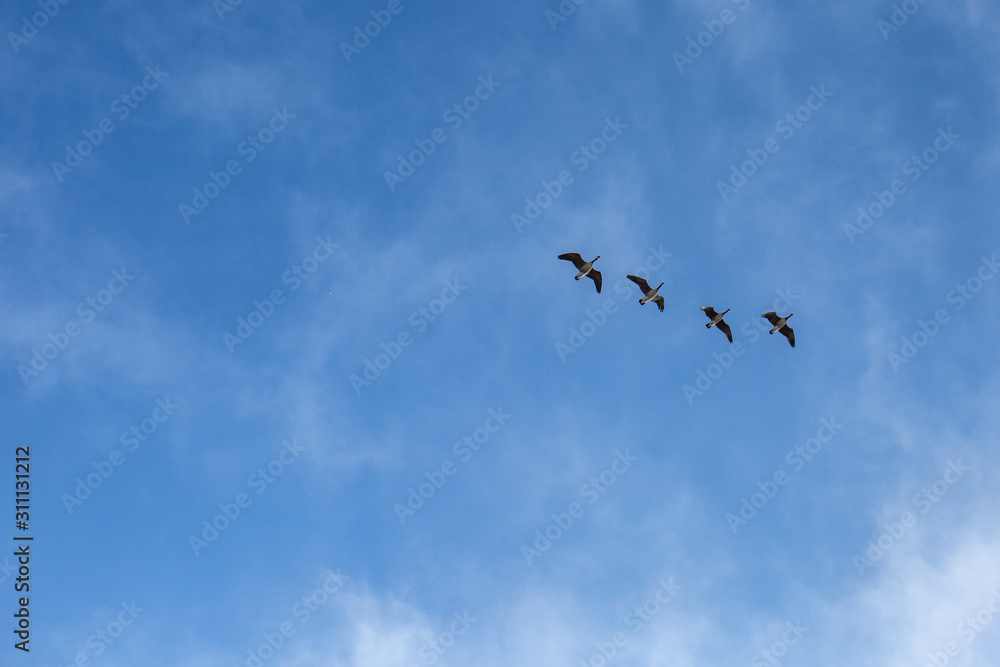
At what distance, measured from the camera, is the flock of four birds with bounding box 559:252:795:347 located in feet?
262

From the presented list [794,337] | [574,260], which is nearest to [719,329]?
[794,337]

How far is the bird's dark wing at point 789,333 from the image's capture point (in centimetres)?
8488

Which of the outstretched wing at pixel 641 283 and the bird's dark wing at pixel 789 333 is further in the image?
the bird's dark wing at pixel 789 333

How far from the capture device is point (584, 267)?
8000cm

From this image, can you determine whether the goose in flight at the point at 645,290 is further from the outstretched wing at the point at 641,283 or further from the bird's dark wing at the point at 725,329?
the bird's dark wing at the point at 725,329

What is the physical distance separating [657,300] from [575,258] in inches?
348

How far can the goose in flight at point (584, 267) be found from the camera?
79000 mm

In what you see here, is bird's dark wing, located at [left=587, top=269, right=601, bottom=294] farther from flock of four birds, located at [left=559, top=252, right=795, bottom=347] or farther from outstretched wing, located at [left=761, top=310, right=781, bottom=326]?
outstretched wing, located at [left=761, top=310, right=781, bottom=326]

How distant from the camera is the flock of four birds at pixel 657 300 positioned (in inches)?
3145

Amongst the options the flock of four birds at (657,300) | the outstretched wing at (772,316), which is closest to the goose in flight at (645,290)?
the flock of four birds at (657,300)

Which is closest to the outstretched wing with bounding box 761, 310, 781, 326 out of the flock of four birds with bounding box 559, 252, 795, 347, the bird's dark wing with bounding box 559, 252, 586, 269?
the flock of four birds with bounding box 559, 252, 795, 347

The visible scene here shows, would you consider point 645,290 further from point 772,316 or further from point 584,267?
point 772,316

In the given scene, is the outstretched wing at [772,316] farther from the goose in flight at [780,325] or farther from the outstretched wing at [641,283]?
the outstretched wing at [641,283]

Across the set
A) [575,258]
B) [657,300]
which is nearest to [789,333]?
[657,300]
